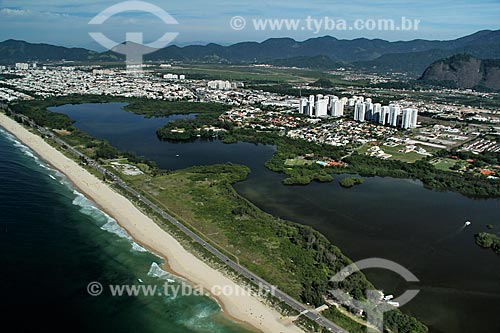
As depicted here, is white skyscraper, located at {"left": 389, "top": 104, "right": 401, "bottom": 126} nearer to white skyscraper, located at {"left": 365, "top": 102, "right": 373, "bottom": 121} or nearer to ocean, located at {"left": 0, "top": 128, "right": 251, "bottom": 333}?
white skyscraper, located at {"left": 365, "top": 102, "right": 373, "bottom": 121}

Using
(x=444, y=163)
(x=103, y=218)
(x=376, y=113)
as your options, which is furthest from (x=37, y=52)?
(x=444, y=163)

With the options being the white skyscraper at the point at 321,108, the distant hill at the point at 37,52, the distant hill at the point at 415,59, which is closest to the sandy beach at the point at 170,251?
the white skyscraper at the point at 321,108

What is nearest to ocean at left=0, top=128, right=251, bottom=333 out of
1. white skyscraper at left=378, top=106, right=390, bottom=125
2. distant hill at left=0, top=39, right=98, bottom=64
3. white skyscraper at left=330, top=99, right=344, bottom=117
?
white skyscraper at left=378, top=106, right=390, bottom=125

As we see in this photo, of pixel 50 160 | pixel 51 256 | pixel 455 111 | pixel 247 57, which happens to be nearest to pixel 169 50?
pixel 247 57

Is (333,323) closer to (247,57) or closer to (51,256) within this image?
(51,256)

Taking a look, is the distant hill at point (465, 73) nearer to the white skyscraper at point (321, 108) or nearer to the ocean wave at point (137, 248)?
the white skyscraper at point (321, 108)

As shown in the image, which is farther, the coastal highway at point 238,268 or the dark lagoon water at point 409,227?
the dark lagoon water at point 409,227
